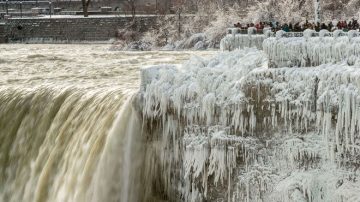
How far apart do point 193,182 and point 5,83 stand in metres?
11.3

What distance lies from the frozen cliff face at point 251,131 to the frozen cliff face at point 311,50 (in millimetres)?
367

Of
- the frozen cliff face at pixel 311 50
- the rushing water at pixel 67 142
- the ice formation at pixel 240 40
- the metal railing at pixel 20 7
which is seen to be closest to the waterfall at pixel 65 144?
the rushing water at pixel 67 142

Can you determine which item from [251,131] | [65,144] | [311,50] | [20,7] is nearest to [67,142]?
[65,144]

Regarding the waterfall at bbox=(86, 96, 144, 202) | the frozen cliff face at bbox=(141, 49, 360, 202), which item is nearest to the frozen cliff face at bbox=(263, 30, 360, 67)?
the frozen cliff face at bbox=(141, 49, 360, 202)

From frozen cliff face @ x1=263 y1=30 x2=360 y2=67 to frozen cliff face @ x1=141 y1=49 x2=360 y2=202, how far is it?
1.21 ft

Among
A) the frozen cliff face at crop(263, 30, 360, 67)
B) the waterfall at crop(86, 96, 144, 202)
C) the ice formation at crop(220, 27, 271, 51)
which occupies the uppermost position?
the frozen cliff face at crop(263, 30, 360, 67)

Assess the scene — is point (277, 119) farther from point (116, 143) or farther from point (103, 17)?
point (103, 17)

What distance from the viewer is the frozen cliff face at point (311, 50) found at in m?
12.4

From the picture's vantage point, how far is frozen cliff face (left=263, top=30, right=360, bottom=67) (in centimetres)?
1242

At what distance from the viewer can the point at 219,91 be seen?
1340cm

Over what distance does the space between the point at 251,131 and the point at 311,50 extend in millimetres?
2010

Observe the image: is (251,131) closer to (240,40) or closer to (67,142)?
(67,142)

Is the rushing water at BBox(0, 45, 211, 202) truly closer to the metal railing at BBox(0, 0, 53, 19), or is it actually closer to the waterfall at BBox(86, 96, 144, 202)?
the waterfall at BBox(86, 96, 144, 202)

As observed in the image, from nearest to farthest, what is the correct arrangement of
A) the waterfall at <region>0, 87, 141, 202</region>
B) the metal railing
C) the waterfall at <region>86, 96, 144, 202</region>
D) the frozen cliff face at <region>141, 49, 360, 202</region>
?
1. the frozen cliff face at <region>141, 49, 360, 202</region>
2. the waterfall at <region>86, 96, 144, 202</region>
3. the waterfall at <region>0, 87, 141, 202</region>
4. the metal railing
